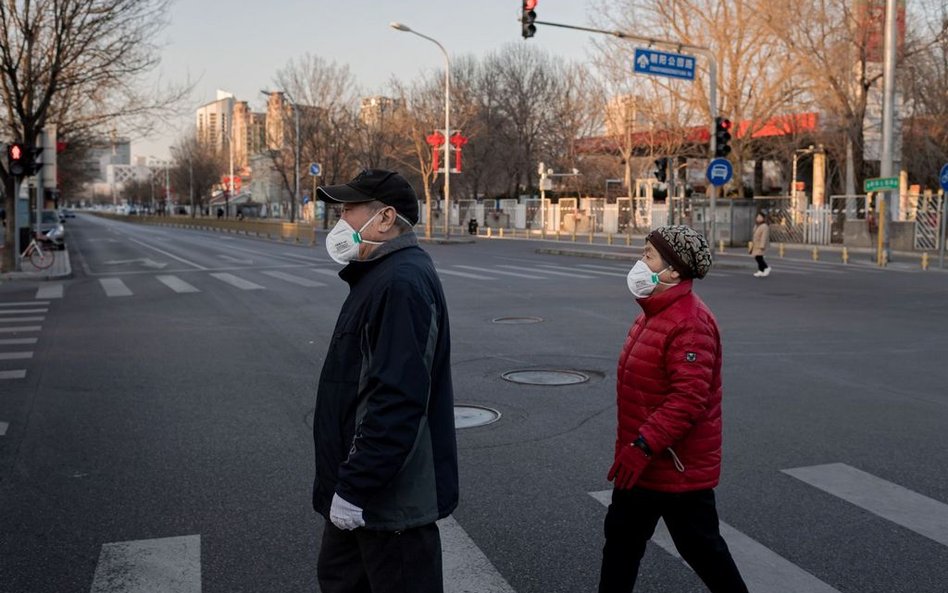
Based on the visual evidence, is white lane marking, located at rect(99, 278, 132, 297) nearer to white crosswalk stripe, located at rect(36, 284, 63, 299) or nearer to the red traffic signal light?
white crosswalk stripe, located at rect(36, 284, 63, 299)

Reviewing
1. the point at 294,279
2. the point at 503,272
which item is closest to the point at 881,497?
the point at 294,279

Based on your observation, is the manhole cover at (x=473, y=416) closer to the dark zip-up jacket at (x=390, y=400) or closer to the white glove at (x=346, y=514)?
the dark zip-up jacket at (x=390, y=400)

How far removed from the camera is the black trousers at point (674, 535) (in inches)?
133

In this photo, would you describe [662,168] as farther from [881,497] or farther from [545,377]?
[881,497]

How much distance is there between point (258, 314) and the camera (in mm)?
14172

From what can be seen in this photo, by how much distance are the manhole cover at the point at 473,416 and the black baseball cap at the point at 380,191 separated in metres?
4.19

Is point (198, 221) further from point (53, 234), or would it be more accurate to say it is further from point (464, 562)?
point (464, 562)

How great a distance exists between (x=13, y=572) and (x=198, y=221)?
7310 centimetres

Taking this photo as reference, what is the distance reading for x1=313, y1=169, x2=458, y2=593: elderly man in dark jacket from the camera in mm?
2584

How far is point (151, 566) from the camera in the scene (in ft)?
14.0

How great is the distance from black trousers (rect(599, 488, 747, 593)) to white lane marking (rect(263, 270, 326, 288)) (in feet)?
52.3

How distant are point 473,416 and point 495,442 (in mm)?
828

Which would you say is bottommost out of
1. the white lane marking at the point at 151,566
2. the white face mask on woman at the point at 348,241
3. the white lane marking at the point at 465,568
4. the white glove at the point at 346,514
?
the white lane marking at the point at 151,566

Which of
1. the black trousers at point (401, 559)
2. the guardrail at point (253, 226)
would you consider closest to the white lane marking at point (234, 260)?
the guardrail at point (253, 226)
